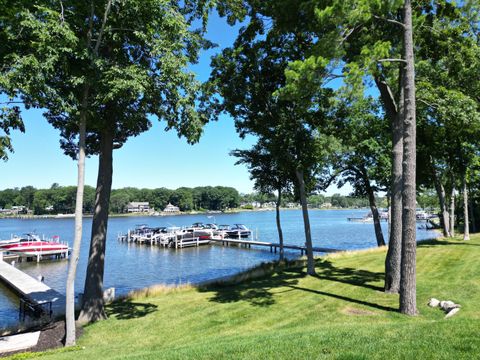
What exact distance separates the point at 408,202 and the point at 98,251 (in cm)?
874

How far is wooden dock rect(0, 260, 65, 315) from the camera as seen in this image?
14.7 meters

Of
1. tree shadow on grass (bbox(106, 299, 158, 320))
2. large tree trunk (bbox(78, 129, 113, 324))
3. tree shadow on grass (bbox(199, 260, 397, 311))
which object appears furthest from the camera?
tree shadow on grass (bbox(199, 260, 397, 311))

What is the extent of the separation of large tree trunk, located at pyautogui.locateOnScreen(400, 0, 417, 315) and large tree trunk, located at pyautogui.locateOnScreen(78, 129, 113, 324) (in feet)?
27.4

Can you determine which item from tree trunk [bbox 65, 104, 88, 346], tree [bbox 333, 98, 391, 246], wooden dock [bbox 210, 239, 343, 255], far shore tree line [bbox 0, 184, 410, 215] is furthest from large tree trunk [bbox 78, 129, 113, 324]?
far shore tree line [bbox 0, 184, 410, 215]

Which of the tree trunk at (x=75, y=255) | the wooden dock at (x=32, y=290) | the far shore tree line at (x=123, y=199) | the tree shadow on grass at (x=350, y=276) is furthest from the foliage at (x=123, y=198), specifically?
the tree trunk at (x=75, y=255)

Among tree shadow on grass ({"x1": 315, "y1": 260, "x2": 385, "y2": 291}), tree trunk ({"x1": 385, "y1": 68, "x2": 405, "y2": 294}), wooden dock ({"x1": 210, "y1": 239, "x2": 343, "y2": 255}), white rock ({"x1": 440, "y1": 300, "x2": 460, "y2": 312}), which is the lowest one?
wooden dock ({"x1": 210, "y1": 239, "x2": 343, "y2": 255})

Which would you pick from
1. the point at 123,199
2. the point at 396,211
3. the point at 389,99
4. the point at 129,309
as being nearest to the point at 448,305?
the point at 396,211

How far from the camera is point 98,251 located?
1020 centimetres

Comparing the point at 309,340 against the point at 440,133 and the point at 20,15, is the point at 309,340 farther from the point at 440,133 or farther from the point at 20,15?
the point at 440,133

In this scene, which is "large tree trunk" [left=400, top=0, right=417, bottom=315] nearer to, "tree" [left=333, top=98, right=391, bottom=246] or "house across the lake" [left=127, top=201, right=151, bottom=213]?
"tree" [left=333, top=98, right=391, bottom=246]

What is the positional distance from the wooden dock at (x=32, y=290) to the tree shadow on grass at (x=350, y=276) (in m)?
10.0

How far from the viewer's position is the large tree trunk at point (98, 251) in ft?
32.6

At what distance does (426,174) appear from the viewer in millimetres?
23547

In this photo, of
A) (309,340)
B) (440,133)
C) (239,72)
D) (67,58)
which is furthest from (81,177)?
(440,133)
